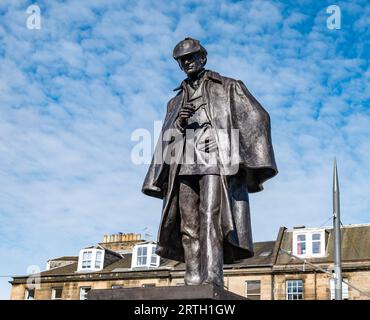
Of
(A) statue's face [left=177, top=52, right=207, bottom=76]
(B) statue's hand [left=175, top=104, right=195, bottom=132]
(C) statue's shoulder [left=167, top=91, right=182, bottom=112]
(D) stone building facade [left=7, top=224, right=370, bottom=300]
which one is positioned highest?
(D) stone building facade [left=7, top=224, right=370, bottom=300]

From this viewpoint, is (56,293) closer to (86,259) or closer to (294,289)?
(86,259)

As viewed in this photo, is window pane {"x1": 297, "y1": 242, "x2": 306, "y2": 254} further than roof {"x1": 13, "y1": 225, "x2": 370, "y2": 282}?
Yes

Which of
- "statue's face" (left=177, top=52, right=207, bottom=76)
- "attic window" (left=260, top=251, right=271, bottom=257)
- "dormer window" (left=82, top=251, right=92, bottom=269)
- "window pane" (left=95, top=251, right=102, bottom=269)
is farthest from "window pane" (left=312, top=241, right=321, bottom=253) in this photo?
"statue's face" (left=177, top=52, right=207, bottom=76)

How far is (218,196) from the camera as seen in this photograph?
5.95m

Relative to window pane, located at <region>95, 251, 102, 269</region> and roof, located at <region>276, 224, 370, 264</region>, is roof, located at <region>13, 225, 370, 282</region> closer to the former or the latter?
roof, located at <region>276, 224, 370, 264</region>

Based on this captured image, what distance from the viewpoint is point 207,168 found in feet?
A: 19.9

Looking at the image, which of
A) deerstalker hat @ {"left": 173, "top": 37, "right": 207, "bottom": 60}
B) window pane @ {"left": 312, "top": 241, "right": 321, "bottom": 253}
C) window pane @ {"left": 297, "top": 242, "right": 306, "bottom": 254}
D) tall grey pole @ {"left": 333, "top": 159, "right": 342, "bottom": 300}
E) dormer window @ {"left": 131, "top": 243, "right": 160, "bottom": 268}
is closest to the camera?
deerstalker hat @ {"left": 173, "top": 37, "right": 207, "bottom": 60}

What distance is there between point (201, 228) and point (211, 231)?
125 mm

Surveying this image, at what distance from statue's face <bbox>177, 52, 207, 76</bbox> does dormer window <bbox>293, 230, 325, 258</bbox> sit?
29.4 metres

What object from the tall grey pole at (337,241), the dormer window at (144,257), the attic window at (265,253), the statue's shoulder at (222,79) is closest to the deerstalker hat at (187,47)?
the statue's shoulder at (222,79)

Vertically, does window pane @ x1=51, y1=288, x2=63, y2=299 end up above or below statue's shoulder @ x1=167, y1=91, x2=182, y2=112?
above

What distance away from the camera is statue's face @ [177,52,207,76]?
6.47 meters
